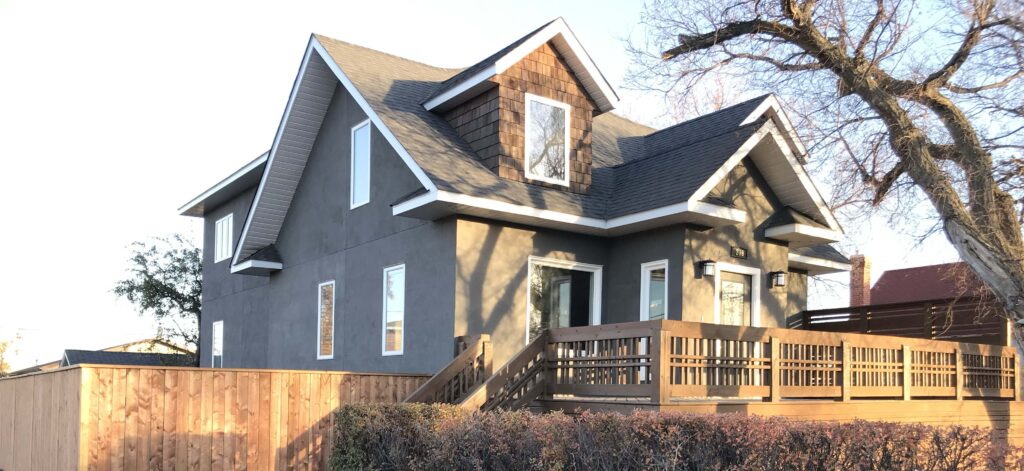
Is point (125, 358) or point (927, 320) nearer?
point (927, 320)

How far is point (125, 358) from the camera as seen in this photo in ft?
131

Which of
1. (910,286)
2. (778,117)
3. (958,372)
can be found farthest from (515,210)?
(910,286)

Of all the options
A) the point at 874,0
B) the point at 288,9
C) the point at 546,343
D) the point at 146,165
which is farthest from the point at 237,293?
the point at 874,0

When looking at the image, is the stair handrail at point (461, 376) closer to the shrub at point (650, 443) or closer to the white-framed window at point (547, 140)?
the shrub at point (650, 443)

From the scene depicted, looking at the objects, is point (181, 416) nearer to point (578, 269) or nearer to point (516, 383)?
point (516, 383)

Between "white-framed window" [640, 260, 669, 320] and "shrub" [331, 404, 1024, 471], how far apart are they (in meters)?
5.03

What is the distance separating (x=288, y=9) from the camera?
16438 mm

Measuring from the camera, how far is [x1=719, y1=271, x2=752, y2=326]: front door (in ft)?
48.6

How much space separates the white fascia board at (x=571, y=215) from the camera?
12.9 meters

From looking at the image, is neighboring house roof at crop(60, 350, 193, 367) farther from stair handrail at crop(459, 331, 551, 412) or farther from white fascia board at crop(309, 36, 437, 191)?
stair handrail at crop(459, 331, 551, 412)

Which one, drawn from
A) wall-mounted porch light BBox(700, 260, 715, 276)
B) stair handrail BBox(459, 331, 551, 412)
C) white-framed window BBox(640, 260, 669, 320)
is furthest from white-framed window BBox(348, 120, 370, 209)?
wall-mounted porch light BBox(700, 260, 715, 276)

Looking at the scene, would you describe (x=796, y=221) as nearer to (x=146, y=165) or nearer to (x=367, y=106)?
(x=367, y=106)

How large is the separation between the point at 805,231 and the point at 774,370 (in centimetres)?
438

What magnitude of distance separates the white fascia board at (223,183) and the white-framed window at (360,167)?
3.28m
